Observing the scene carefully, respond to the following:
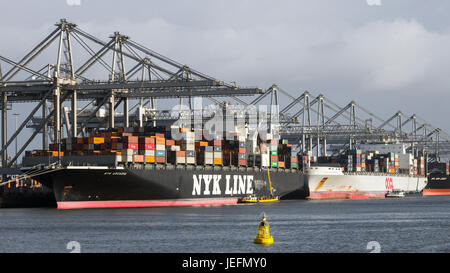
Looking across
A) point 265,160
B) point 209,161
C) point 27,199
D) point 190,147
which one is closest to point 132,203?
point 190,147

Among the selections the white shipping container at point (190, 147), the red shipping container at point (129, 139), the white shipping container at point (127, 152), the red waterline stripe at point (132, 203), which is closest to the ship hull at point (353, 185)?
the red waterline stripe at point (132, 203)

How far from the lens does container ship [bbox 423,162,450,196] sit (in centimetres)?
14962

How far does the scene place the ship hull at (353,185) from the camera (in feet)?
350

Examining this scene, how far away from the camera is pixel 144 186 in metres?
71.8

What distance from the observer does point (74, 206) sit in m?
69.0

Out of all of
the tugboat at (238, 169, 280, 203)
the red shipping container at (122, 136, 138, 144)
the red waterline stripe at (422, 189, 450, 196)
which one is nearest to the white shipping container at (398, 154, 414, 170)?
the red waterline stripe at (422, 189, 450, 196)

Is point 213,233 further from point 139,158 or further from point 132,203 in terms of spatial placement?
point 139,158

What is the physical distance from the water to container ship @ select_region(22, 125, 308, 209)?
335 inches

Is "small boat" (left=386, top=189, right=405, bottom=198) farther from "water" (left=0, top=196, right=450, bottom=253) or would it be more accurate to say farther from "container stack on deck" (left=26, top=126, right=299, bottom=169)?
"water" (left=0, top=196, right=450, bottom=253)

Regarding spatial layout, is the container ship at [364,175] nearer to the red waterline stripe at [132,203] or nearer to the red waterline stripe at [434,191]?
the red waterline stripe at [434,191]
